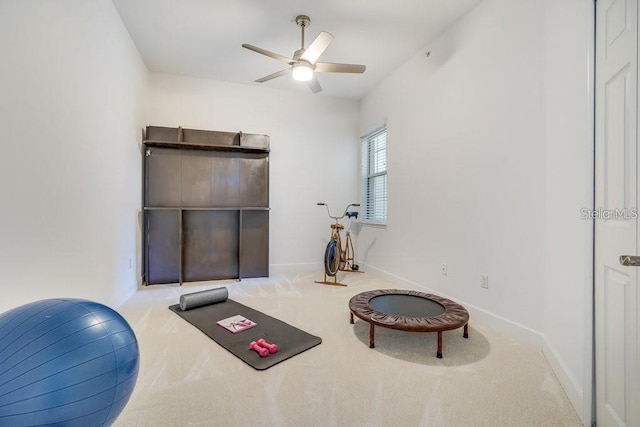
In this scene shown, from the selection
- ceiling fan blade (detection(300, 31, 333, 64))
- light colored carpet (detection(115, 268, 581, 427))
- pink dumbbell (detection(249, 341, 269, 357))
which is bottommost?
light colored carpet (detection(115, 268, 581, 427))

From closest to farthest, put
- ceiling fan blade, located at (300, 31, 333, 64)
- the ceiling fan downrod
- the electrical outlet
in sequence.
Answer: ceiling fan blade, located at (300, 31, 333, 64) → the electrical outlet → the ceiling fan downrod

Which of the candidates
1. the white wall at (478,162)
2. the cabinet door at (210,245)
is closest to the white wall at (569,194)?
the white wall at (478,162)

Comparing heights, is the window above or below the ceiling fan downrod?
below

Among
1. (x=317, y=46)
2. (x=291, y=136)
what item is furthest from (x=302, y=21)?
(x=291, y=136)

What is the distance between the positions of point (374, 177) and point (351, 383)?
3.87 metres

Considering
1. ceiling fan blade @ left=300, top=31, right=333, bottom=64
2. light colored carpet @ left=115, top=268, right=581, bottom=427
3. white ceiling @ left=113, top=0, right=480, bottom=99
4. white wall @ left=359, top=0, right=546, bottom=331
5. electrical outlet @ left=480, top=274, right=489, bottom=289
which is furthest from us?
white ceiling @ left=113, top=0, right=480, bottom=99

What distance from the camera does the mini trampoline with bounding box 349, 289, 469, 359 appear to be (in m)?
2.20

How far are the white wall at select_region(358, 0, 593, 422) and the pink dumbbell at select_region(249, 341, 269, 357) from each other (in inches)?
73.0

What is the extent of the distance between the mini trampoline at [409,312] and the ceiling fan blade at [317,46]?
2.45m

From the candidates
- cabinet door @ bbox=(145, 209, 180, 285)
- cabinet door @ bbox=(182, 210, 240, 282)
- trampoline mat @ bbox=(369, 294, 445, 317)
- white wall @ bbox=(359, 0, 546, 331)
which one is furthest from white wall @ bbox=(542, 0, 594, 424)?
cabinet door @ bbox=(145, 209, 180, 285)

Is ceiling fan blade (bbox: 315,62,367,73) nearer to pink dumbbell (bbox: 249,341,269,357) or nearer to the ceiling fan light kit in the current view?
the ceiling fan light kit

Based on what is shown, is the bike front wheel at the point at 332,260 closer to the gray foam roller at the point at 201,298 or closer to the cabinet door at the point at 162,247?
the gray foam roller at the point at 201,298

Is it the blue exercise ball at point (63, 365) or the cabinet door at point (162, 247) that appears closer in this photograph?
the blue exercise ball at point (63, 365)

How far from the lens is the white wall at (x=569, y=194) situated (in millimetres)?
1587
